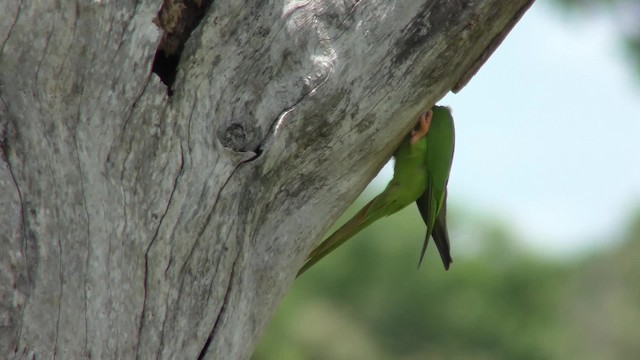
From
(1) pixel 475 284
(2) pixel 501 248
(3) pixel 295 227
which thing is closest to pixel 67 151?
(3) pixel 295 227

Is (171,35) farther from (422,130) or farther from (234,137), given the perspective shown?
(422,130)

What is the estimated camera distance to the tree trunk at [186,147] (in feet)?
9.79

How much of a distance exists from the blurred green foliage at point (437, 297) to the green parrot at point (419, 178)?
13.9 meters

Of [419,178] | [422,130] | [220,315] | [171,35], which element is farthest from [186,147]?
[419,178]

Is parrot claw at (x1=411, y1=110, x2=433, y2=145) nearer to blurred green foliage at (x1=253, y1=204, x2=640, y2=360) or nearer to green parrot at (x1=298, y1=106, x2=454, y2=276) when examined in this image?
green parrot at (x1=298, y1=106, x2=454, y2=276)

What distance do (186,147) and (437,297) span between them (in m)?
17.9

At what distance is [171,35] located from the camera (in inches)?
124

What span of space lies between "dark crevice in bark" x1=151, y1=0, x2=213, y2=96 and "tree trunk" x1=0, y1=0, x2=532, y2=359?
1cm

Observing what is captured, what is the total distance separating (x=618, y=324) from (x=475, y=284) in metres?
8.56

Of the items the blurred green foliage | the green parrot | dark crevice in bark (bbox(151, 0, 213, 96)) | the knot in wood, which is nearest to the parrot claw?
the green parrot

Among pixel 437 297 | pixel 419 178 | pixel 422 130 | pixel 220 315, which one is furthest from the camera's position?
pixel 437 297

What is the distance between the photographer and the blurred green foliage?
1967 centimetres

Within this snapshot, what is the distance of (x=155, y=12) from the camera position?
304cm

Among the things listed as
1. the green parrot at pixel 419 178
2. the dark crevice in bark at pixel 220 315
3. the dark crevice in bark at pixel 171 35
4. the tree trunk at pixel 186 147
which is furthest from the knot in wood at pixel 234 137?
the green parrot at pixel 419 178
